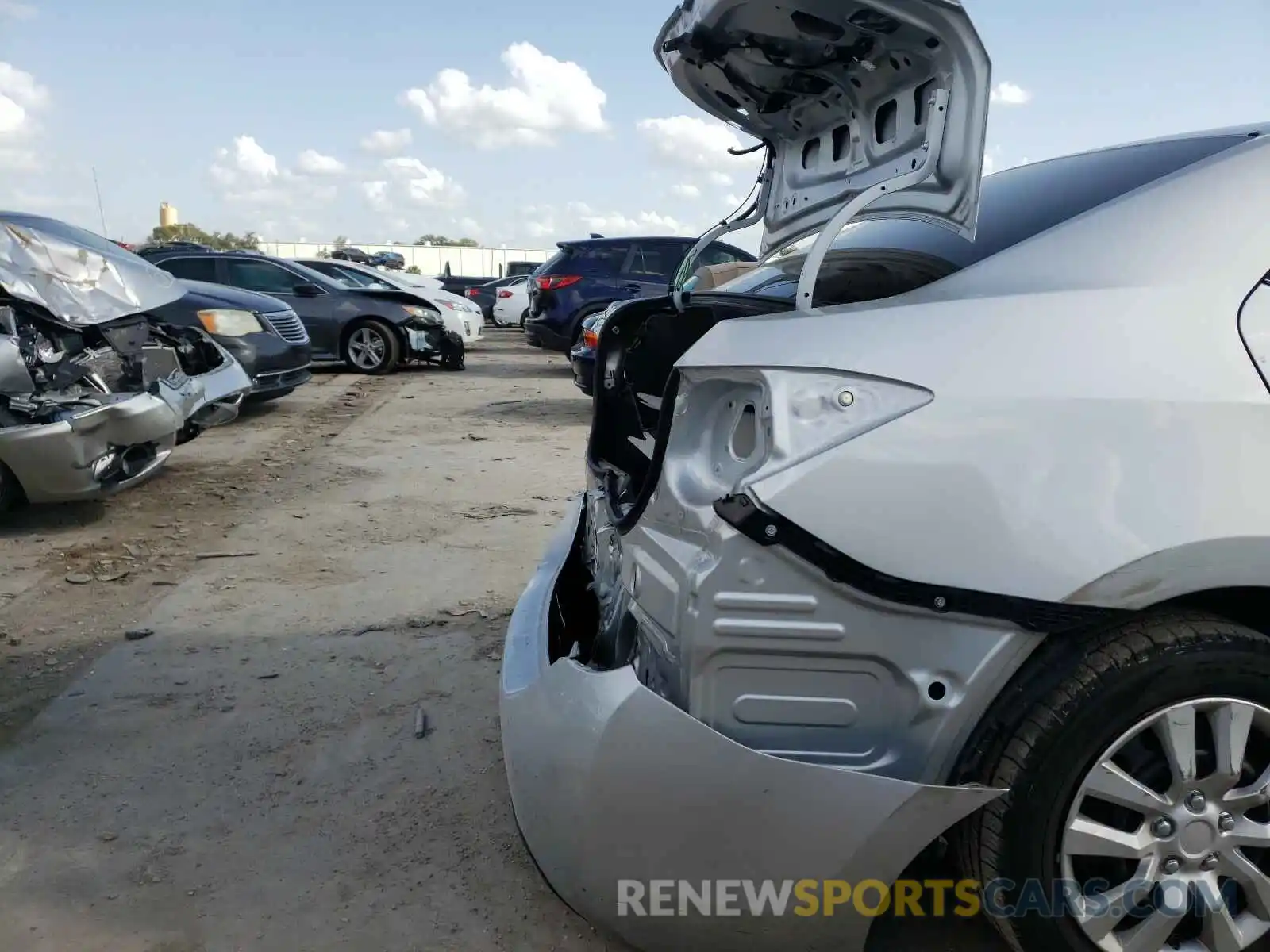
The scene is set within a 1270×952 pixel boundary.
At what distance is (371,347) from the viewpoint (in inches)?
503

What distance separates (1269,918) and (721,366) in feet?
4.98

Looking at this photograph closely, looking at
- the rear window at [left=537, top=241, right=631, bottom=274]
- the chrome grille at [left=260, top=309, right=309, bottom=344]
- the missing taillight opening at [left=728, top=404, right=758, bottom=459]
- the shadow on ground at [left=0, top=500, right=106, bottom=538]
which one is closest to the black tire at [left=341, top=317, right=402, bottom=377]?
the rear window at [left=537, top=241, right=631, bottom=274]

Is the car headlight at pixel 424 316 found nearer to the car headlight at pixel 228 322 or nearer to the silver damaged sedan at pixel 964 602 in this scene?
the car headlight at pixel 228 322

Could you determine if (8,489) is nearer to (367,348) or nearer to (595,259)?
(367,348)

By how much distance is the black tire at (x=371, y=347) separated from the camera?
1265 cm

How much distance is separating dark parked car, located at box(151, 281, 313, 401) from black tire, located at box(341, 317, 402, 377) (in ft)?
10.6

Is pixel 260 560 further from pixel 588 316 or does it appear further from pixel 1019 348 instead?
pixel 588 316

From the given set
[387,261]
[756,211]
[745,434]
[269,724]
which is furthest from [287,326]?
[387,261]

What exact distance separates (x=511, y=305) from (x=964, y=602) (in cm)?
2163

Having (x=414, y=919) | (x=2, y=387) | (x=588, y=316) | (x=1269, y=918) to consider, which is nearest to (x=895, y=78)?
(x=1269, y=918)

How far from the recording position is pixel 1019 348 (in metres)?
1.75

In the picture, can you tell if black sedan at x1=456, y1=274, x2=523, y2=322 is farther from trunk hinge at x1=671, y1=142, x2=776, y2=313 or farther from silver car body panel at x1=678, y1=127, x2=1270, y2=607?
silver car body panel at x1=678, y1=127, x2=1270, y2=607

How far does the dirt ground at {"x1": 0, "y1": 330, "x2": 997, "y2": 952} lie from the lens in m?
2.27

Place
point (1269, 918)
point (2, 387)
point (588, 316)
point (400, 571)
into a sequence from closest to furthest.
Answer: point (1269, 918), point (400, 571), point (2, 387), point (588, 316)
